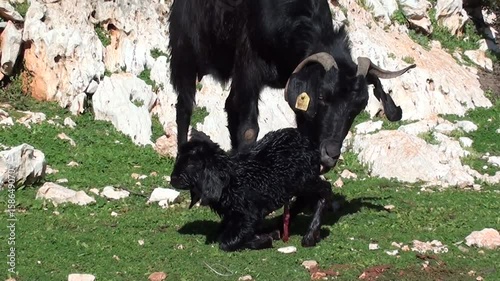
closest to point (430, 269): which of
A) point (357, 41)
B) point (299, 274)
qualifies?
point (299, 274)

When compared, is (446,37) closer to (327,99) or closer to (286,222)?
(327,99)

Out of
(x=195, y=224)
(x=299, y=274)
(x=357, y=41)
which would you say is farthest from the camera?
(x=357, y=41)

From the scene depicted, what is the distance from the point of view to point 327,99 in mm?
7723

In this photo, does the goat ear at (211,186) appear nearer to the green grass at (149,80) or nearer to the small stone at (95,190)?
the small stone at (95,190)

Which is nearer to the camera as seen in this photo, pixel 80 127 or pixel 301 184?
pixel 301 184

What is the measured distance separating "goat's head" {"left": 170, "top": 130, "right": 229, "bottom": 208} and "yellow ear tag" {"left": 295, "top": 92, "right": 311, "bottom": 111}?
3.54ft

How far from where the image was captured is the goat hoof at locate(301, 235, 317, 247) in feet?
23.6

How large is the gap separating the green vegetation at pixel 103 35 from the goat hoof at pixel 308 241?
7.12 m

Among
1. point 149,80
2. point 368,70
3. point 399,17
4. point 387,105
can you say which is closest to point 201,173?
point 368,70

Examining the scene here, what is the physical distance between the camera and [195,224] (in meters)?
7.92

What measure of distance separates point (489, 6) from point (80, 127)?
34.2 ft

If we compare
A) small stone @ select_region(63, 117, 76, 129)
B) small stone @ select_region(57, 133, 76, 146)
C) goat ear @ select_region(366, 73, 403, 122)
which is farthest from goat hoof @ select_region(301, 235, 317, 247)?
small stone @ select_region(63, 117, 76, 129)

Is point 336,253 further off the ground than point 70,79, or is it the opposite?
point 70,79

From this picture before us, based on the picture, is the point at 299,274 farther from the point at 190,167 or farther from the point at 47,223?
the point at 47,223
